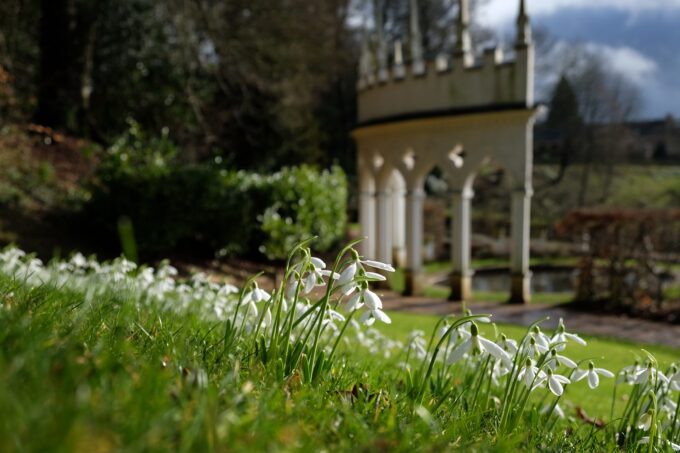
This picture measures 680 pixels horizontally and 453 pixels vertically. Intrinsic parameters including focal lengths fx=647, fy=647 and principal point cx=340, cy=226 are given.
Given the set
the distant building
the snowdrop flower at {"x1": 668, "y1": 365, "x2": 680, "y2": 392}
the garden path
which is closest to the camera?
the snowdrop flower at {"x1": 668, "y1": 365, "x2": 680, "y2": 392}

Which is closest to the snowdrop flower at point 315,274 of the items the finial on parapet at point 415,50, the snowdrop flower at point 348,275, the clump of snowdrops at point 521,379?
the snowdrop flower at point 348,275

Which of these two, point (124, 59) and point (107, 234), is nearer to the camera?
point (107, 234)

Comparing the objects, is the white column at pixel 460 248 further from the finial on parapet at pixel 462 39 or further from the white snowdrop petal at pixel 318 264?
the white snowdrop petal at pixel 318 264

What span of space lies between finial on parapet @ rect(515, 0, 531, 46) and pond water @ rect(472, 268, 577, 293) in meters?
5.86

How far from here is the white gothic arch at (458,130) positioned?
40.7 ft

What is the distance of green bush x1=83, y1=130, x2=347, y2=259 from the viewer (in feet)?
40.3

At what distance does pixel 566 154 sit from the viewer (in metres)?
33.3

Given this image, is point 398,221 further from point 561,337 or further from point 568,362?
point 568,362

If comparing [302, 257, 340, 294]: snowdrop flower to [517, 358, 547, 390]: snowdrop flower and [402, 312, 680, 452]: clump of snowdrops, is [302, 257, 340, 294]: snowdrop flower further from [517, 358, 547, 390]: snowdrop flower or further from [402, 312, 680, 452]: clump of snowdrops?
[517, 358, 547, 390]: snowdrop flower

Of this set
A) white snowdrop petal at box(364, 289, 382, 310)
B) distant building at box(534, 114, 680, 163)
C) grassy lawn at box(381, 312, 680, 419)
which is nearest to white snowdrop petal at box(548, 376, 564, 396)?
white snowdrop petal at box(364, 289, 382, 310)

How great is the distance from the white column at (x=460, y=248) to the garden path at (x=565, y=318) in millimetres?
408

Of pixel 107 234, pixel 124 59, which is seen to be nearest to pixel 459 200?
pixel 107 234

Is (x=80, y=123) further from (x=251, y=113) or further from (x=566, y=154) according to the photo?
(x=566, y=154)

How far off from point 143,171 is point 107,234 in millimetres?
1598
